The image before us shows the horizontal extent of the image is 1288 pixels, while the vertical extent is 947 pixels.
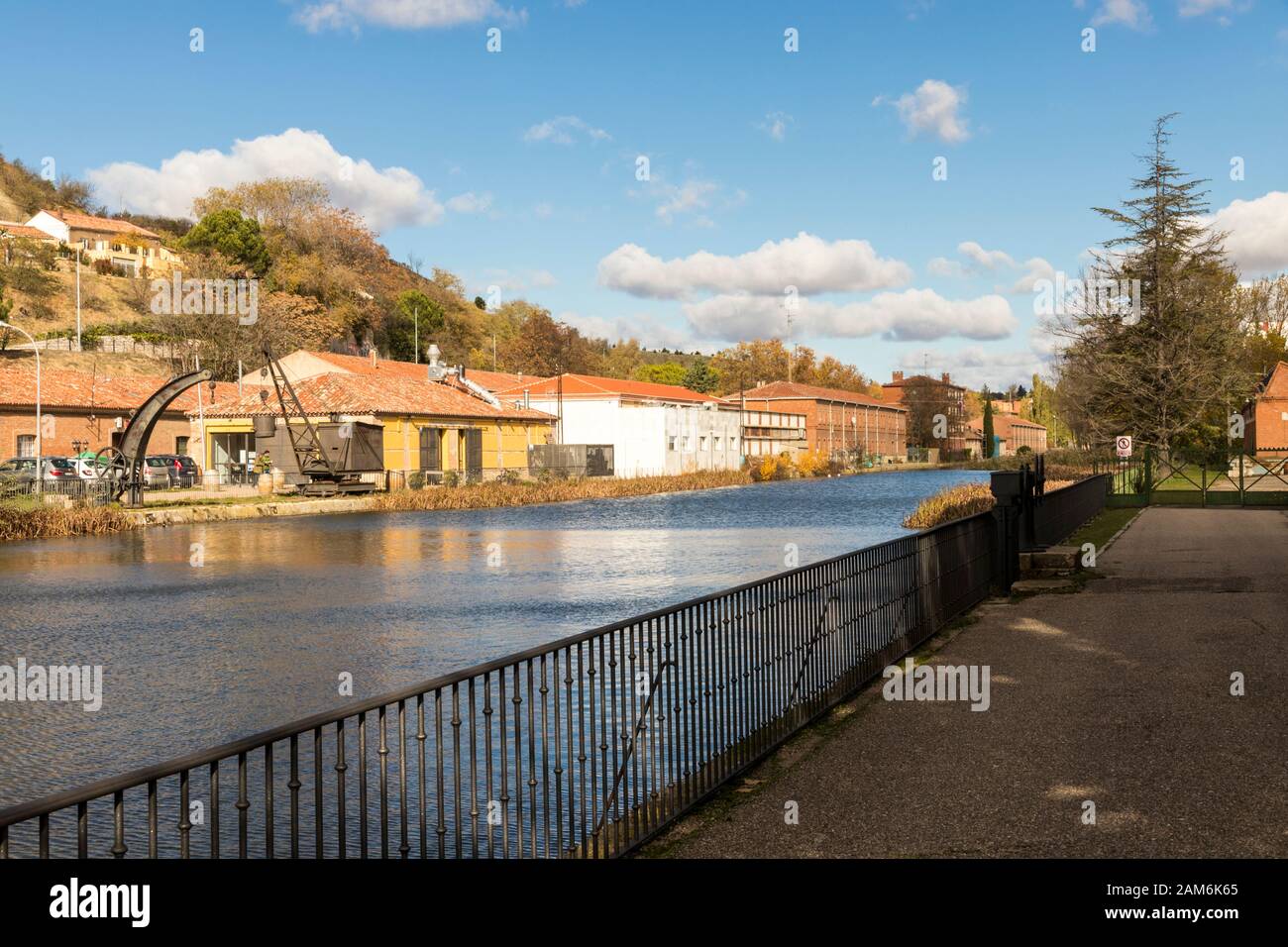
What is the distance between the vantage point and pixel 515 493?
52.4 meters

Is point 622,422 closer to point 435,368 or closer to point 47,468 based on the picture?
point 435,368

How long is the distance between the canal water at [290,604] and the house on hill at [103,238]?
9787 centimetres

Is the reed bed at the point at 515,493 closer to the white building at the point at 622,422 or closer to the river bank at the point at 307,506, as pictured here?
the river bank at the point at 307,506

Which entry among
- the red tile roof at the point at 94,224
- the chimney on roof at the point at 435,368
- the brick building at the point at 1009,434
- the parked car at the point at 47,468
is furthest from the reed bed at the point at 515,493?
the brick building at the point at 1009,434

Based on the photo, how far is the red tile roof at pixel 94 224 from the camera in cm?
13000

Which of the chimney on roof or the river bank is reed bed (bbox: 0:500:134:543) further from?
the chimney on roof

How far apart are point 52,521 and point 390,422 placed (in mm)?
25122

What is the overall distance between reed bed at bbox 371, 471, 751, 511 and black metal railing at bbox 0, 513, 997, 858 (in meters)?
38.2

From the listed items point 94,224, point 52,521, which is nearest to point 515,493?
point 52,521

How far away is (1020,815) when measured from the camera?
248 inches

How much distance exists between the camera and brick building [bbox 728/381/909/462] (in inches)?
4870

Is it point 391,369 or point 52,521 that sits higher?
point 391,369

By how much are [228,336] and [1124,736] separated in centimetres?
7442

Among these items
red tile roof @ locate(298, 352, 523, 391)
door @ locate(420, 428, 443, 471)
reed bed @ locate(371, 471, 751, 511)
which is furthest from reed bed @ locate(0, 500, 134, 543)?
red tile roof @ locate(298, 352, 523, 391)
